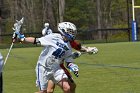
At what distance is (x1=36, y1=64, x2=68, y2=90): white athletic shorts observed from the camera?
885 centimetres

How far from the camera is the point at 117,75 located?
583 inches

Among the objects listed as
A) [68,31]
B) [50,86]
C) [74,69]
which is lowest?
[50,86]

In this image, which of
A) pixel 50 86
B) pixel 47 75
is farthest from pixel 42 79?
pixel 50 86

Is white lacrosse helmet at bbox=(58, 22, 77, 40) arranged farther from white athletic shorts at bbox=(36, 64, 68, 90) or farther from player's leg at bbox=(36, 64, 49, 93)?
player's leg at bbox=(36, 64, 49, 93)

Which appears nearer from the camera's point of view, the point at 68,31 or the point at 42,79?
the point at 68,31

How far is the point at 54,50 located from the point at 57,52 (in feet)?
0.24

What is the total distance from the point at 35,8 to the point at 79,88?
37873 millimetres

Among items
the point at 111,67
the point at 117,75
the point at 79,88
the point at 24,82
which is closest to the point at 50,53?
the point at 79,88

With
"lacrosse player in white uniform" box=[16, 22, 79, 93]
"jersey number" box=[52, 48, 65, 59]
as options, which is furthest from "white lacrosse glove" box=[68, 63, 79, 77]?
"jersey number" box=[52, 48, 65, 59]

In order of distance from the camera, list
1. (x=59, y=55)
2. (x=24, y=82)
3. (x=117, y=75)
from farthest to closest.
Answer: (x=117, y=75) → (x=24, y=82) → (x=59, y=55)

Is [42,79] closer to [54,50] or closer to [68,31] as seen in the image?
[54,50]

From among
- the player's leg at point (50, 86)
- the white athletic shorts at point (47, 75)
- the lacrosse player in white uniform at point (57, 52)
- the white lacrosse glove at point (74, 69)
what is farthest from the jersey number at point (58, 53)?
the player's leg at point (50, 86)

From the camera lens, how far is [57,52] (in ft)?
28.8

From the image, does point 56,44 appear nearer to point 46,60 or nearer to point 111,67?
point 46,60
